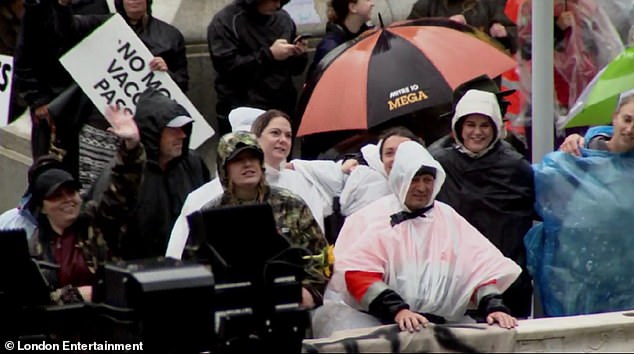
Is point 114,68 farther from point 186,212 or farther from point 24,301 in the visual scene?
point 24,301

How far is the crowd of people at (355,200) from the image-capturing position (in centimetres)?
897

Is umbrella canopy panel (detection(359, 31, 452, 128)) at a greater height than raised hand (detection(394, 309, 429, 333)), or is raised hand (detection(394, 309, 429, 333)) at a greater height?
umbrella canopy panel (detection(359, 31, 452, 128))

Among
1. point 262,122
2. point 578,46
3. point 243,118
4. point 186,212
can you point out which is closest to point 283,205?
point 186,212

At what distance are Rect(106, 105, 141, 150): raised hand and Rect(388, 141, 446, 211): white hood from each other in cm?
136

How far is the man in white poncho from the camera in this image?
9.28 metres

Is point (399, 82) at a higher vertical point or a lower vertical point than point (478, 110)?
higher

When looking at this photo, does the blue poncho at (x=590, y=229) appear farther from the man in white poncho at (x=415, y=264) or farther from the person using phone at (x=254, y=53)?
the person using phone at (x=254, y=53)

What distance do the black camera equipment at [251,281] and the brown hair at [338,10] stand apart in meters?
4.63

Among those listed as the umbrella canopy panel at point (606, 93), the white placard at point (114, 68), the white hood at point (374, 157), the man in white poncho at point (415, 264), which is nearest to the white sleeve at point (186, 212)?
the man in white poncho at point (415, 264)

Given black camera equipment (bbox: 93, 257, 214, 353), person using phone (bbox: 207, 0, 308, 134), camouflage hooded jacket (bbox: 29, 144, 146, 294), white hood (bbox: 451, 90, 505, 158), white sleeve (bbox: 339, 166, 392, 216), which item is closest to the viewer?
black camera equipment (bbox: 93, 257, 214, 353)

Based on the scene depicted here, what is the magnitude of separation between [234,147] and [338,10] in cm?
337

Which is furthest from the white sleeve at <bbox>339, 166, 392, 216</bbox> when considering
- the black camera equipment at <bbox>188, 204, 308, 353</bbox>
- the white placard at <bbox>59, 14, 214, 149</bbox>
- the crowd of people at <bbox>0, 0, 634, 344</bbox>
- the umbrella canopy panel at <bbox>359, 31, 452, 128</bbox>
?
the black camera equipment at <bbox>188, 204, 308, 353</bbox>

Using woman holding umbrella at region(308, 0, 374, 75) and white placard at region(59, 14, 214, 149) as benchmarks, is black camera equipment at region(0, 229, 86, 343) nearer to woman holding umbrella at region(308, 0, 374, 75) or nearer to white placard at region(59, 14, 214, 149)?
white placard at region(59, 14, 214, 149)

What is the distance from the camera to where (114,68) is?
1153cm
